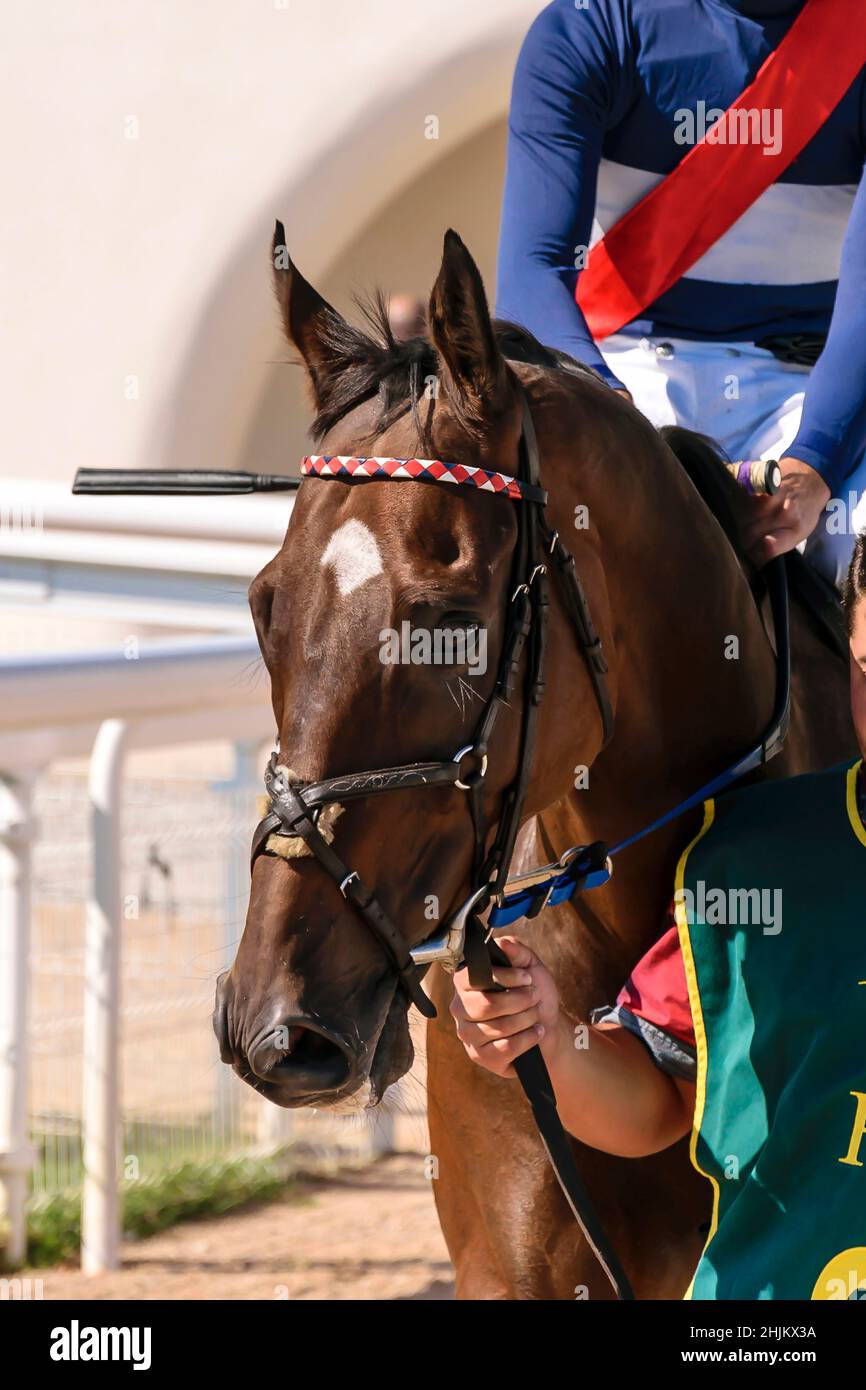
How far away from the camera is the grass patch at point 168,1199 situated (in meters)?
4.45

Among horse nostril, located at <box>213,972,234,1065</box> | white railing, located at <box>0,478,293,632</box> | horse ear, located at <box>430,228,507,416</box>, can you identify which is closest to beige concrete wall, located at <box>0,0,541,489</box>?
white railing, located at <box>0,478,293,632</box>

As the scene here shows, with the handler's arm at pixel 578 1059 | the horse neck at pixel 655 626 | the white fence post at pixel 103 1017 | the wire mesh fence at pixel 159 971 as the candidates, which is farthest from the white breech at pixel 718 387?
the wire mesh fence at pixel 159 971

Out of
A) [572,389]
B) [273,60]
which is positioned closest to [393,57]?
[273,60]

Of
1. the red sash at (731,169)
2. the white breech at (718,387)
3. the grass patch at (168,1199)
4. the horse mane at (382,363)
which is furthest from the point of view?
the grass patch at (168,1199)

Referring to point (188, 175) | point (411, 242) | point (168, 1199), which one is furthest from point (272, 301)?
point (168, 1199)

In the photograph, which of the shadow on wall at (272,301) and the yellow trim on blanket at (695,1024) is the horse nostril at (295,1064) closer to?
the yellow trim on blanket at (695,1024)

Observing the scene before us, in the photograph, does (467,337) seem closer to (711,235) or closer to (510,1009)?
(510,1009)

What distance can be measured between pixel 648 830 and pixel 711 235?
3.31 feet

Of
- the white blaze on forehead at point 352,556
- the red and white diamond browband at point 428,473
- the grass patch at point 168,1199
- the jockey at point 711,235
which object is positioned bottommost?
the grass patch at point 168,1199

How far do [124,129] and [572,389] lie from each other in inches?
294

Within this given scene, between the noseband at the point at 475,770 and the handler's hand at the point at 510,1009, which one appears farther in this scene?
the handler's hand at the point at 510,1009

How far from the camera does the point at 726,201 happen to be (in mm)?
2566

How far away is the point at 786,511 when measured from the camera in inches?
90.4

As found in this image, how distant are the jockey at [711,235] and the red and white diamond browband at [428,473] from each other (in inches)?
23.7
